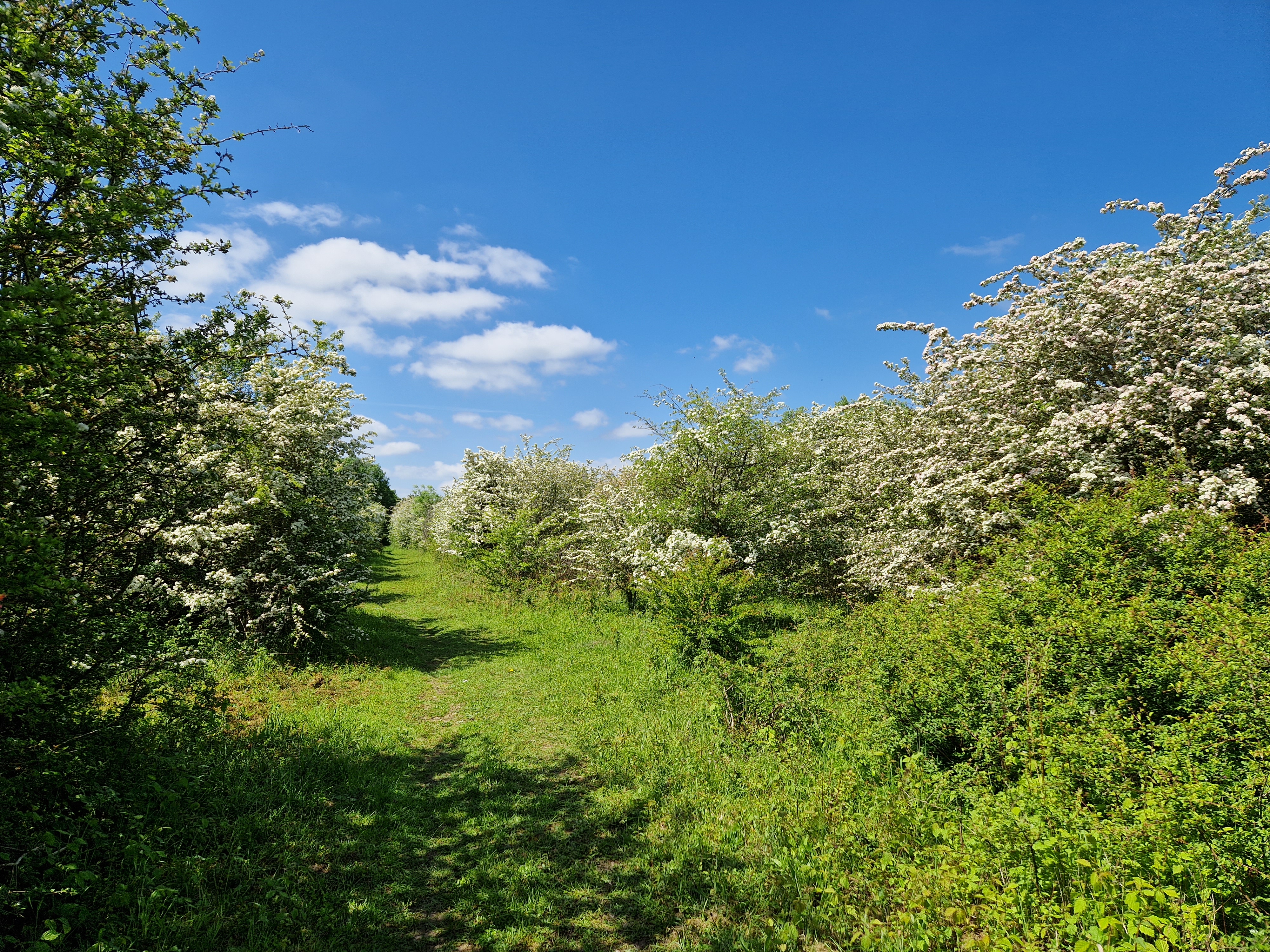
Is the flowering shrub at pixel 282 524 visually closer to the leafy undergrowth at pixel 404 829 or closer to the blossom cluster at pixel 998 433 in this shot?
the leafy undergrowth at pixel 404 829

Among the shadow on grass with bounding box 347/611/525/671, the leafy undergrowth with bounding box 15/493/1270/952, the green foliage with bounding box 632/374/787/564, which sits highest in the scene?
the green foliage with bounding box 632/374/787/564

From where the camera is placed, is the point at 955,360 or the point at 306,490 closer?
the point at 306,490

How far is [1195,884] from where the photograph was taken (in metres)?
3.14

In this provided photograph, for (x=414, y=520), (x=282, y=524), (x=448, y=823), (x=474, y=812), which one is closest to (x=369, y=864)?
(x=448, y=823)

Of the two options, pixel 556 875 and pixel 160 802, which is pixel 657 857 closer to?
pixel 556 875

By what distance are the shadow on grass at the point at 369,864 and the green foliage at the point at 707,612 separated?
3.67 meters

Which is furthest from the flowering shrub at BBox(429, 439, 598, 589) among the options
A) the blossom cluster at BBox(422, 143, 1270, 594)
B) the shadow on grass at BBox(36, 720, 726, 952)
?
the shadow on grass at BBox(36, 720, 726, 952)

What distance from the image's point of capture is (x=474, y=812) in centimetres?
625

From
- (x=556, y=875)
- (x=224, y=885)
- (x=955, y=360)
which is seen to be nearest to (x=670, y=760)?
(x=556, y=875)

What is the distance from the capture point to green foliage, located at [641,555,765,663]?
32.1ft

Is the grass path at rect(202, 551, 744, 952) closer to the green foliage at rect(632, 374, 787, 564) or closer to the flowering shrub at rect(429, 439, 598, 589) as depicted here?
the green foliage at rect(632, 374, 787, 564)

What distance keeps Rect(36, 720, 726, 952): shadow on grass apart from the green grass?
0.06ft

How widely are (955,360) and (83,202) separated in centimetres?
1526

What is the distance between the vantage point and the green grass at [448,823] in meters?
4.29
